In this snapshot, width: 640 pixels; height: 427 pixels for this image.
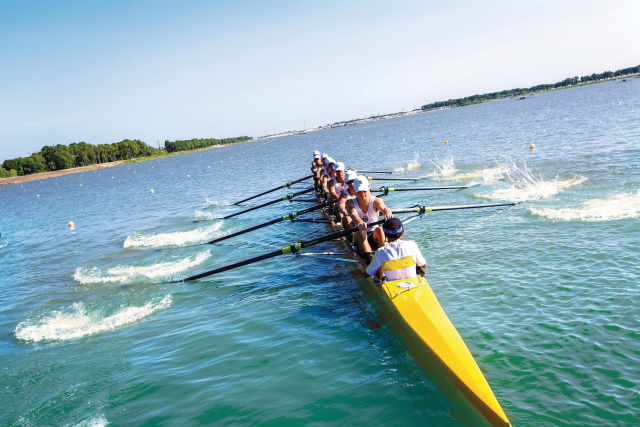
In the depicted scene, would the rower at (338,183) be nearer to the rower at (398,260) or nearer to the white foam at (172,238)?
the rower at (398,260)

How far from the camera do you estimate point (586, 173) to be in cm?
1470

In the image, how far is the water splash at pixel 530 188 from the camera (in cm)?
1307

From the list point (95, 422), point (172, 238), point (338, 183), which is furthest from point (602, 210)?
point (172, 238)

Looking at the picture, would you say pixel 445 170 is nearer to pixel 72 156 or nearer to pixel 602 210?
pixel 602 210

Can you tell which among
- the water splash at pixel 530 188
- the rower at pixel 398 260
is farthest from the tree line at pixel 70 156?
the rower at pixel 398 260

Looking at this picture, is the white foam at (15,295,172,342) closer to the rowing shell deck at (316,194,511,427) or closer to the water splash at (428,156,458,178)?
the rowing shell deck at (316,194,511,427)

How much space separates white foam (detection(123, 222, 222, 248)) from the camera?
14.6 metres

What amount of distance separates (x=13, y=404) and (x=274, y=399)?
4142 mm

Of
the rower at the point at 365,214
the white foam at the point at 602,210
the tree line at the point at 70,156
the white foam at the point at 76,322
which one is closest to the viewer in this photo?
the rower at the point at 365,214

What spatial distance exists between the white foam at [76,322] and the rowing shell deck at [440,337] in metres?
5.49

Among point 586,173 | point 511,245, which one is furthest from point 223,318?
point 586,173

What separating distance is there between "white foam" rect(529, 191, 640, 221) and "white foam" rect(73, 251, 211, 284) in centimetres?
1032

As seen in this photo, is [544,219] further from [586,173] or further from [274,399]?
[274,399]

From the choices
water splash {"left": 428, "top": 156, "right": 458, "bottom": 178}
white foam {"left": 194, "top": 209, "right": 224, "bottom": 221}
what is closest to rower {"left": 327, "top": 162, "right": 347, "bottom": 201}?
white foam {"left": 194, "top": 209, "right": 224, "bottom": 221}
